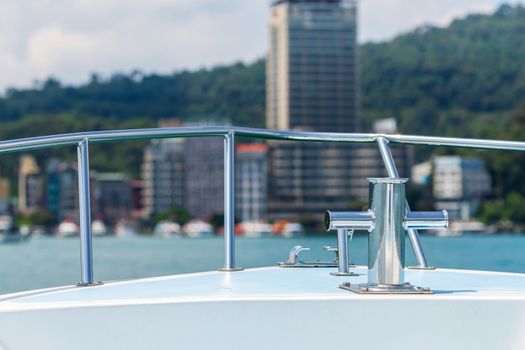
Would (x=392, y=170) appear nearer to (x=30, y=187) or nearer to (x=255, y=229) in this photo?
(x=255, y=229)

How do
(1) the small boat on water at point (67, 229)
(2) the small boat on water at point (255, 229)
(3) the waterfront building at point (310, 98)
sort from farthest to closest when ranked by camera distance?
(1) the small boat on water at point (67, 229) → (3) the waterfront building at point (310, 98) → (2) the small boat on water at point (255, 229)

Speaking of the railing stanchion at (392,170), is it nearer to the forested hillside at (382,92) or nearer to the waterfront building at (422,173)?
the forested hillside at (382,92)

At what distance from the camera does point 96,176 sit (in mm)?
114250

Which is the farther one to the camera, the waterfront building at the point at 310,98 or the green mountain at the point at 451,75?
the green mountain at the point at 451,75

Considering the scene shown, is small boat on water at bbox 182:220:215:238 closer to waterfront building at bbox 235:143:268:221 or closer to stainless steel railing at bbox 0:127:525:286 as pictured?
waterfront building at bbox 235:143:268:221

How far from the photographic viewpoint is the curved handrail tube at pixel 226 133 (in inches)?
92.7

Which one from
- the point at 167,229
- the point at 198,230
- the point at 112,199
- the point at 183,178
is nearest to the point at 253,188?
the point at 198,230

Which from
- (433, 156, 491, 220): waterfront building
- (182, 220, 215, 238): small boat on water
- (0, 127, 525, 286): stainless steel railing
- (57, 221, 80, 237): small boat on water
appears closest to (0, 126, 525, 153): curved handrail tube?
(0, 127, 525, 286): stainless steel railing

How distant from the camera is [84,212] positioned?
246cm

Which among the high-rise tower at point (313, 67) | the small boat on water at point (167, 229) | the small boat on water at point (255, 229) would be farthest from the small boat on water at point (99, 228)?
the high-rise tower at point (313, 67)

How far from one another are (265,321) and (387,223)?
400 millimetres

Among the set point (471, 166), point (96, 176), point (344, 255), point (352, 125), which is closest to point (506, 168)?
point (471, 166)

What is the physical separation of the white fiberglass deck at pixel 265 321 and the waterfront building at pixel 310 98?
3929 inches

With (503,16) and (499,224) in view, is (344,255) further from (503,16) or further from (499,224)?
(503,16)
